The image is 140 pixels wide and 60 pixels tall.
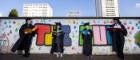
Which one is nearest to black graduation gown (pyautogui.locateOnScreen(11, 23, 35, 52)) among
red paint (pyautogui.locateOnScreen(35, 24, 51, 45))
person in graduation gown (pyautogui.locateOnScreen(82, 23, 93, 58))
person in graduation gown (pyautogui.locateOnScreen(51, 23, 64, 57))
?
red paint (pyautogui.locateOnScreen(35, 24, 51, 45))

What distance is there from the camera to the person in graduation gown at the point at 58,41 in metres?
16.6

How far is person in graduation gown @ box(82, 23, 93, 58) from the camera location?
54.7 ft

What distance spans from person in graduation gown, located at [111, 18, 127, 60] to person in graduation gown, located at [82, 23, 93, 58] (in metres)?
1.51

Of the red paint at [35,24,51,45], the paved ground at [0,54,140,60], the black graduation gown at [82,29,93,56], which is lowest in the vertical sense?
the paved ground at [0,54,140,60]

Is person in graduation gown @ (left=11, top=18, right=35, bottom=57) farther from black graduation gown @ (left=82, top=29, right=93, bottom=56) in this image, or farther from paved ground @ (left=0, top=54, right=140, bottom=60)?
black graduation gown @ (left=82, top=29, right=93, bottom=56)

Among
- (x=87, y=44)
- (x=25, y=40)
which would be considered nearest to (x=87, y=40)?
(x=87, y=44)

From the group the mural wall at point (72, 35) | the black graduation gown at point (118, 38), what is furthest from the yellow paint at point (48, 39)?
the black graduation gown at point (118, 38)

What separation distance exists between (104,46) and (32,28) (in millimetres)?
4835

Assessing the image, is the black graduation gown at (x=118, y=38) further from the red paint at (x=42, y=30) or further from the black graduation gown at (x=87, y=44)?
the red paint at (x=42, y=30)

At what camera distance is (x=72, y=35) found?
56.5ft

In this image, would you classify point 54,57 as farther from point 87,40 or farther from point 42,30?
point 87,40

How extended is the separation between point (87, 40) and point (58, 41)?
1877 mm

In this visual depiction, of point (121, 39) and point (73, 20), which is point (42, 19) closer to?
point (73, 20)

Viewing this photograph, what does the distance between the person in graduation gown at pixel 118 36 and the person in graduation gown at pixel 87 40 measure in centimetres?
151
